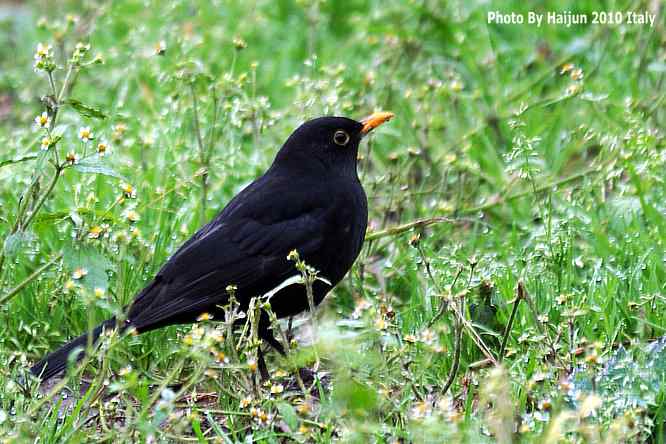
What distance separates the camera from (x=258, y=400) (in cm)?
371

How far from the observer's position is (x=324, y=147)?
4871 millimetres

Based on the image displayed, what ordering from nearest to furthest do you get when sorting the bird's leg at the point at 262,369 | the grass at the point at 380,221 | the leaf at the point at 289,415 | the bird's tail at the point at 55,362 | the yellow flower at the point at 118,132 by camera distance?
1. the leaf at the point at 289,415
2. the grass at the point at 380,221
3. the bird's tail at the point at 55,362
4. the bird's leg at the point at 262,369
5. the yellow flower at the point at 118,132

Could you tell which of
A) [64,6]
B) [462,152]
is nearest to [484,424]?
[462,152]

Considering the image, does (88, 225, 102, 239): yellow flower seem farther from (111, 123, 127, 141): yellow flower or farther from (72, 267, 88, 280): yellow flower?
(111, 123, 127, 141): yellow flower

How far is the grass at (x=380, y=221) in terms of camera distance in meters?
3.50

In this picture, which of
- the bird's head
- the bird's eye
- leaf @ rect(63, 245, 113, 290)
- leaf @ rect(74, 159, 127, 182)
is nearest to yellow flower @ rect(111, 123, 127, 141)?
the bird's head

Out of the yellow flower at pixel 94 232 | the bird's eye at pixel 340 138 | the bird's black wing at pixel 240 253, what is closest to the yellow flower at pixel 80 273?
the yellow flower at pixel 94 232

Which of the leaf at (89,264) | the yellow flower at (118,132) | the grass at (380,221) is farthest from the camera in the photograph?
the yellow flower at (118,132)

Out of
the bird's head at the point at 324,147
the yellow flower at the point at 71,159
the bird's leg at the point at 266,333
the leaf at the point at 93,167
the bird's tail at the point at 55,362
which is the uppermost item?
the yellow flower at the point at 71,159

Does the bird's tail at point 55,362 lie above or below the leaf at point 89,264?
below

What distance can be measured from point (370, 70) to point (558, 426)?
13.6 ft

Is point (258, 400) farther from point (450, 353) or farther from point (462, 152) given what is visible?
point (462, 152)

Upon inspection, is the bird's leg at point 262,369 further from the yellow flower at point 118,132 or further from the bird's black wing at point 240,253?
the yellow flower at point 118,132

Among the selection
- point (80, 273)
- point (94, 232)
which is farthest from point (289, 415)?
point (94, 232)
